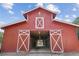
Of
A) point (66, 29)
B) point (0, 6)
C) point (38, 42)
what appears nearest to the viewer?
point (0, 6)

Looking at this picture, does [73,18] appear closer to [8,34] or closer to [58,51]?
[58,51]

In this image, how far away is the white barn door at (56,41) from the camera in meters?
7.52

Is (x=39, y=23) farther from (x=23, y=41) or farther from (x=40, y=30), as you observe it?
→ (x=23, y=41)

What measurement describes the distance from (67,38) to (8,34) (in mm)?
2416

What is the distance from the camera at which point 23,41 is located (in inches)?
300

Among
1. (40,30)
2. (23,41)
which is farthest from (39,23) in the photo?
(23,41)

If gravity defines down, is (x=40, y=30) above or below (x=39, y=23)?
below

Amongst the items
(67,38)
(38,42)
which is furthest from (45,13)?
(38,42)

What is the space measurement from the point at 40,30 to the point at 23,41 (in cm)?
83

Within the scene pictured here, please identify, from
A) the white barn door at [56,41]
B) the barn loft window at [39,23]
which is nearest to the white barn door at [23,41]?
the barn loft window at [39,23]

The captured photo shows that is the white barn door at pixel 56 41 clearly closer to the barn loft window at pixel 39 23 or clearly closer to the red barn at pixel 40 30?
the red barn at pixel 40 30

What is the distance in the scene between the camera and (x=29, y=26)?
7.82 meters

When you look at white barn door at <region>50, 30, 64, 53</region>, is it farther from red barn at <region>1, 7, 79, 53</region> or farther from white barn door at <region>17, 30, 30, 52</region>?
white barn door at <region>17, 30, 30, 52</region>

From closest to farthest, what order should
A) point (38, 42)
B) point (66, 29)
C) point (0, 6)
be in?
point (0, 6), point (66, 29), point (38, 42)
